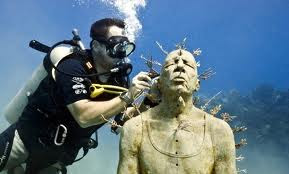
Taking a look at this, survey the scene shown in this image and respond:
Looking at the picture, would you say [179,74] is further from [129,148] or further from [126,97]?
[126,97]

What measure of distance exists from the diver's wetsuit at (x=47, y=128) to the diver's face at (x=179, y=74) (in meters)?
1.64

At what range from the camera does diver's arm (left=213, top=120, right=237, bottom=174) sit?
9.83 feet

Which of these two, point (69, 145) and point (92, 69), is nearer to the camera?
point (92, 69)

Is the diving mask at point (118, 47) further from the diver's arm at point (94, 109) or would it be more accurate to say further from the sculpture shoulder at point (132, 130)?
the sculpture shoulder at point (132, 130)

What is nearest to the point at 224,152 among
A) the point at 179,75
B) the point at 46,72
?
the point at 179,75

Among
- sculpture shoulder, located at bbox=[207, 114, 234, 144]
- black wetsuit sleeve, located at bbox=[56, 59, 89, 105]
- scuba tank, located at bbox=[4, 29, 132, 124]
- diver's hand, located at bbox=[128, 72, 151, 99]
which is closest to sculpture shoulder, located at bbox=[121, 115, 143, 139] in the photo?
sculpture shoulder, located at bbox=[207, 114, 234, 144]

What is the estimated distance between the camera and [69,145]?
5156 mm

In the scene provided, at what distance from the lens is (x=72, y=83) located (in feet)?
14.8

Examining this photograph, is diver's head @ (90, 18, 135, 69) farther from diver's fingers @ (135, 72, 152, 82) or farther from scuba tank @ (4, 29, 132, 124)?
diver's fingers @ (135, 72, 152, 82)

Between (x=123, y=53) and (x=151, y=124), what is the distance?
5.99 feet

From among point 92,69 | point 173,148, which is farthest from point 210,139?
point 92,69

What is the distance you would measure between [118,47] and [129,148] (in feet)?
6.70

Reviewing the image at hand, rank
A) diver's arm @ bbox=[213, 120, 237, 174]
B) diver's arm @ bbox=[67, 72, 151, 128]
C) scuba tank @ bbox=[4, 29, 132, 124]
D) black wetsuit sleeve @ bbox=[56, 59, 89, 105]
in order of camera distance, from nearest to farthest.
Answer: diver's arm @ bbox=[213, 120, 237, 174] → diver's arm @ bbox=[67, 72, 151, 128] → black wetsuit sleeve @ bbox=[56, 59, 89, 105] → scuba tank @ bbox=[4, 29, 132, 124]

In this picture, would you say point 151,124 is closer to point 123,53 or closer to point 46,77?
point 123,53
